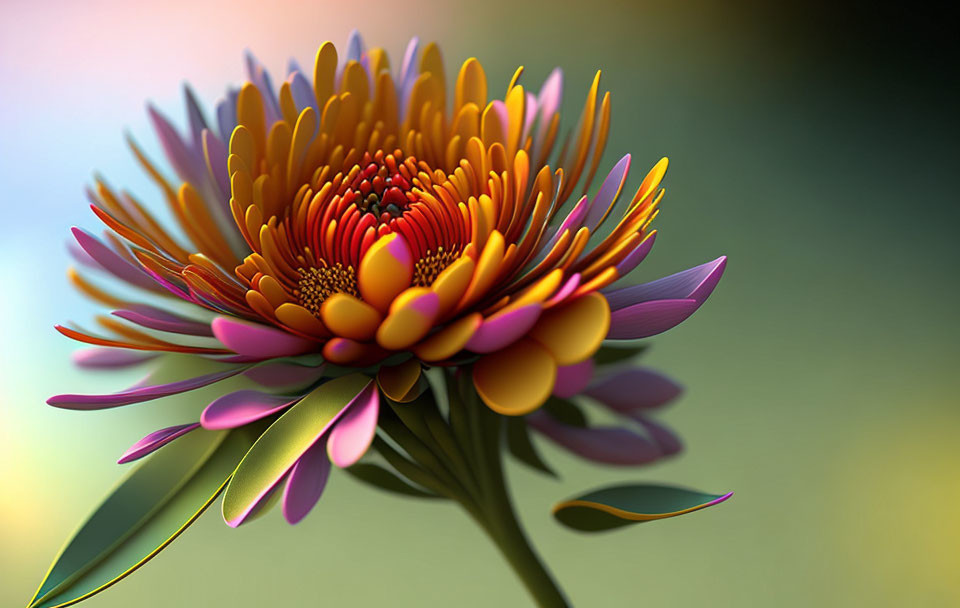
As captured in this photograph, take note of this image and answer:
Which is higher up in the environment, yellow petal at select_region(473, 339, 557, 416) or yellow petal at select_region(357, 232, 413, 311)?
yellow petal at select_region(357, 232, 413, 311)

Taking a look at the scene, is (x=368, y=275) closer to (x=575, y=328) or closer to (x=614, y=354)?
(x=575, y=328)

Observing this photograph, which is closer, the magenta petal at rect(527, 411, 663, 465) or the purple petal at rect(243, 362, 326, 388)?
the purple petal at rect(243, 362, 326, 388)

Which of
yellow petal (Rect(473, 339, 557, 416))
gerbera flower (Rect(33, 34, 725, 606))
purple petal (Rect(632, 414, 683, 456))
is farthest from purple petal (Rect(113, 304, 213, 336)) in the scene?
purple petal (Rect(632, 414, 683, 456))

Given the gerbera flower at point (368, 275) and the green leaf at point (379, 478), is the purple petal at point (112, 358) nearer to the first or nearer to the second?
the gerbera flower at point (368, 275)

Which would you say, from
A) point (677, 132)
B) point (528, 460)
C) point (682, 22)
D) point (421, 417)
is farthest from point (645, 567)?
point (682, 22)

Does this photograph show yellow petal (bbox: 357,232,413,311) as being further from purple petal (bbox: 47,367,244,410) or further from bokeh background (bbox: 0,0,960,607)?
bokeh background (bbox: 0,0,960,607)

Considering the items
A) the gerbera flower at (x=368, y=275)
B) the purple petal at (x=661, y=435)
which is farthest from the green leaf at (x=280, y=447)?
the purple petal at (x=661, y=435)

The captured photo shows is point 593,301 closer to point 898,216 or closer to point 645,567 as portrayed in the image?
point 645,567
